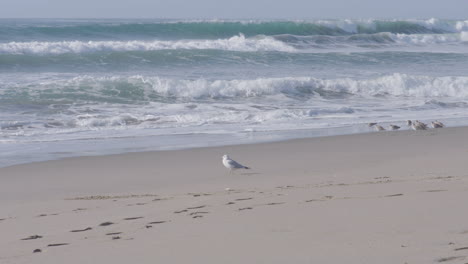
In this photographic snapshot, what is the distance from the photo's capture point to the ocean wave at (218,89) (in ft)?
52.5

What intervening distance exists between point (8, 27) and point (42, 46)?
803 centimetres

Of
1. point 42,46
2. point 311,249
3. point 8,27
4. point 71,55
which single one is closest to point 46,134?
point 311,249

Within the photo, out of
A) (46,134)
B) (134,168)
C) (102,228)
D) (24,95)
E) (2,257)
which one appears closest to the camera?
(2,257)

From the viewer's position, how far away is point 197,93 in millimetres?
16938

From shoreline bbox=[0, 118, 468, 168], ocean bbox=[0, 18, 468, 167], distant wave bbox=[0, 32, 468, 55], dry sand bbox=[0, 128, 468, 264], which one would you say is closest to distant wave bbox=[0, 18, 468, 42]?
ocean bbox=[0, 18, 468, 167]

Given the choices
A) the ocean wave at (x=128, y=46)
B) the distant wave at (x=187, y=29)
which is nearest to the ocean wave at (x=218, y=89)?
the ocean wave at (x=128, y=46)

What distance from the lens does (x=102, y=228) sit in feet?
16.6

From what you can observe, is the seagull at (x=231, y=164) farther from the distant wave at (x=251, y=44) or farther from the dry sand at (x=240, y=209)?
the distant wave at (x=251, y=44)

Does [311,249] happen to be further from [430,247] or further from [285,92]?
[285,92]

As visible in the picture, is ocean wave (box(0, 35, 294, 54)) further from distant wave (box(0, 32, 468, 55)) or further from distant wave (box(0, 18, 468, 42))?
distant wave (box(0, 18, 468, 42))

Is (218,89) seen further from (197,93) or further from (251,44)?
(251,44)

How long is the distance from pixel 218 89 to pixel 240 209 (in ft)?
38.9

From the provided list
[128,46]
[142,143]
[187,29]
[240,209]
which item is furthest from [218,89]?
[187,29]

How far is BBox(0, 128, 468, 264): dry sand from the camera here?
165 inches
